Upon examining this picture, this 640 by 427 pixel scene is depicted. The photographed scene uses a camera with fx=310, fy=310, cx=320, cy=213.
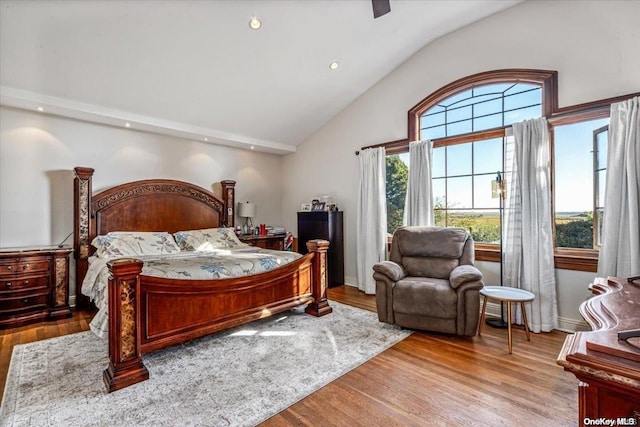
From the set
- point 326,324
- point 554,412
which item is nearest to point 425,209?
point 326,324

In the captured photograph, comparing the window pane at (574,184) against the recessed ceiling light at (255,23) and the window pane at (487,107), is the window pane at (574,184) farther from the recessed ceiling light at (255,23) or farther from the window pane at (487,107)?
the recessed ceiling light at (255,23)

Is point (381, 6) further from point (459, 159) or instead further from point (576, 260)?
point (576, 260)

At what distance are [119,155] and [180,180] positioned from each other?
2.98 feet

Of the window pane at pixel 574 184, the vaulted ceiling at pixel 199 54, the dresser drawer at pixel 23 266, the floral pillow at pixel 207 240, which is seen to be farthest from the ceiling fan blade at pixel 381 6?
the dresser drawer at pixel 23 266

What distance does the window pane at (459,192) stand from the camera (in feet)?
13.2

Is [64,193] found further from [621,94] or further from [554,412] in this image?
[621,94]

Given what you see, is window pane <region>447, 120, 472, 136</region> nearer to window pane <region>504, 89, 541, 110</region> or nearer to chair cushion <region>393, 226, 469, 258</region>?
window pane <region>504, 89, 541, 110</region>

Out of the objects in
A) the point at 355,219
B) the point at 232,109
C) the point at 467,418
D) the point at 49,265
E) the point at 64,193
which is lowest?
the point at 467,418

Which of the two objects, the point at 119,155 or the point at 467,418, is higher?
the point at 119,155

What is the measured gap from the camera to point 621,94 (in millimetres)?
2885

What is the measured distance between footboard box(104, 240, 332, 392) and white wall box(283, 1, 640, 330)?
5.65 feet

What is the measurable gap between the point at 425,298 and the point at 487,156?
2042mm

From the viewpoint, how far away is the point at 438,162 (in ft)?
14.2

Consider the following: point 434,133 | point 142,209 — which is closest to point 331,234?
point 434,133
